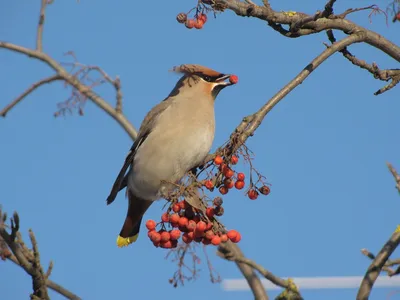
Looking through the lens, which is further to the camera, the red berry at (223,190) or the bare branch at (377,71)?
the bare branch at (377,71)

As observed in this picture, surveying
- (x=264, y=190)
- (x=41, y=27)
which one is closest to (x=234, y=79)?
(x=264, y=190)

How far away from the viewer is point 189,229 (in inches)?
118

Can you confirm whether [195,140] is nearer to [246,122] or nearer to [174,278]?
[174,278]

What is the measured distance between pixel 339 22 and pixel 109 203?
1950 millimetres

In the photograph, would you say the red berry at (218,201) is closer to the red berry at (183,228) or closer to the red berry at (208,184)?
the red berry at (208,184)

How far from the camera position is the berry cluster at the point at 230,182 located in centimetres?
271

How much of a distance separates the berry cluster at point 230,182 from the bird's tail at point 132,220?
5.30ft

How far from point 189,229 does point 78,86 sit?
10.3 feet

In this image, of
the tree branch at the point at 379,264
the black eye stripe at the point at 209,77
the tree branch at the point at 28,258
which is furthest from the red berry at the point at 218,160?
the black eye stripe at the point at 209,77

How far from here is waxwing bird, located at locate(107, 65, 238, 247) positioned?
3.98 metres

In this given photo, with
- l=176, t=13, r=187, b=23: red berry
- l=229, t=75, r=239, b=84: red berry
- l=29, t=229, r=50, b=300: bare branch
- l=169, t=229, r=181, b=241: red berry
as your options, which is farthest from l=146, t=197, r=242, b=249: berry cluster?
l=229, t=75, r=239, b=84: red berry

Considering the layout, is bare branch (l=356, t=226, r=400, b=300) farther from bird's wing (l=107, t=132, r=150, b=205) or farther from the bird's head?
bird's wing (l=107, t=132, r=150, b=205)

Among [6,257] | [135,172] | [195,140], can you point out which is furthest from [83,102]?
[6,257]

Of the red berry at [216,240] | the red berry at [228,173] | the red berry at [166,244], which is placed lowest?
the red berry at [216,240]
